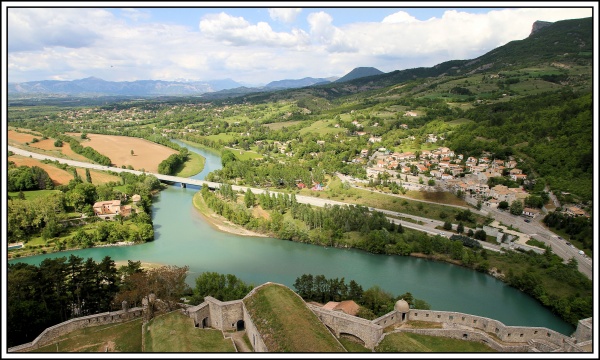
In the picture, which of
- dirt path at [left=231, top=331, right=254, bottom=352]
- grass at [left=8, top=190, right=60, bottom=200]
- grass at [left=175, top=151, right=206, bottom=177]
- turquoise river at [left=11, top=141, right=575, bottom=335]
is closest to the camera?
dirt path at [left=231, top=331, right=254, bottom=352]

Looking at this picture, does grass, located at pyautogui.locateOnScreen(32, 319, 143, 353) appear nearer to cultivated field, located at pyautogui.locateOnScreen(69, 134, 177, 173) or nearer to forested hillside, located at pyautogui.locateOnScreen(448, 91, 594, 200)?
forested hillside, located at pyautogui.locateOnScreen(448, 91, 594, 200)

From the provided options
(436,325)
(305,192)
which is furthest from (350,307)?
(305,192)

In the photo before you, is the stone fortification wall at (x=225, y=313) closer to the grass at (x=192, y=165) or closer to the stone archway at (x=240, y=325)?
the stone archway at (x=240, y=325)

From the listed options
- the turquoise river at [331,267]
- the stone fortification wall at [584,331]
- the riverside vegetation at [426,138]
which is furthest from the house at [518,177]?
the stone fortification wall at [584,331]

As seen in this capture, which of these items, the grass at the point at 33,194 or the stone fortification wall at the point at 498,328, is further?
the grass at the point at 33,194

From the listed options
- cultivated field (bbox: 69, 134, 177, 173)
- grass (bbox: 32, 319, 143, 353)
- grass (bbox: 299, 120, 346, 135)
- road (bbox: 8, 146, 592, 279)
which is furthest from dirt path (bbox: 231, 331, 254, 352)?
grass (bbox: 299, 120, 346, 135)

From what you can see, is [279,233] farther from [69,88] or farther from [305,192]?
[69,88]

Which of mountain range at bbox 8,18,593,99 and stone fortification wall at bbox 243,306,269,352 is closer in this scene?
stone fortification wall at bbox 243,306,269,352
